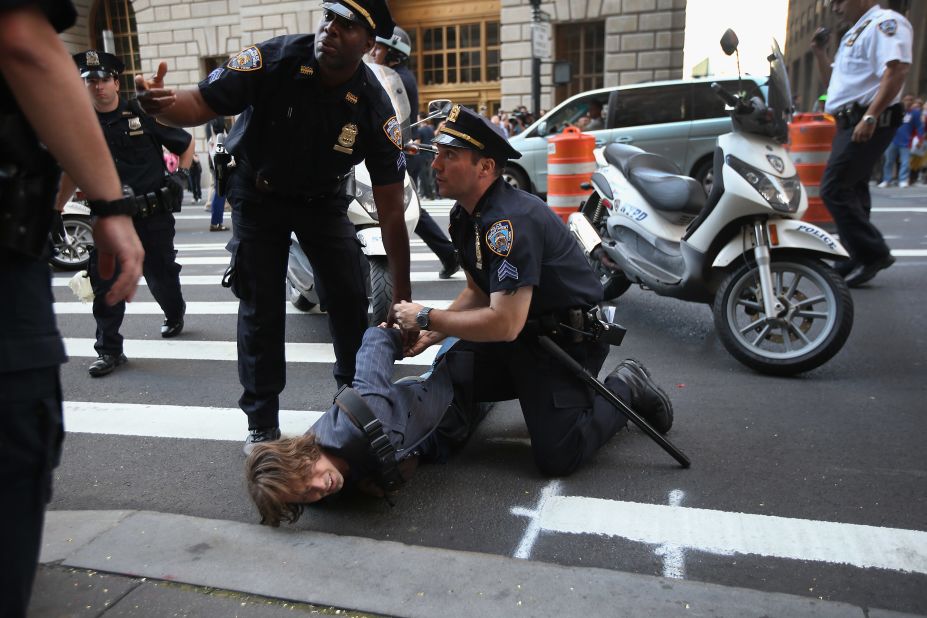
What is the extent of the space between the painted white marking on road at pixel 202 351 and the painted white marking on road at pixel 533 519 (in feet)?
6.28

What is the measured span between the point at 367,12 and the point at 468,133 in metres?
0.56

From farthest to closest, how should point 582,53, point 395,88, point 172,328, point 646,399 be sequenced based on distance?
point 582,53
point 395,88
point 172,328
point 646,399

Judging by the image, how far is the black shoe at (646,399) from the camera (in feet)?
10.6

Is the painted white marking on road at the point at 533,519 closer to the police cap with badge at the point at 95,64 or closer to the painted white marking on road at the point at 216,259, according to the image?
the police cap with badge at the point at 95,64

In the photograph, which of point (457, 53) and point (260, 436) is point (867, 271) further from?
point (457, 53)

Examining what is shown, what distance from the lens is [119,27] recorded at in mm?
25781

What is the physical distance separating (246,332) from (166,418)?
3.55ft

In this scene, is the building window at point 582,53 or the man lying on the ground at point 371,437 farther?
the building window at point 582,53

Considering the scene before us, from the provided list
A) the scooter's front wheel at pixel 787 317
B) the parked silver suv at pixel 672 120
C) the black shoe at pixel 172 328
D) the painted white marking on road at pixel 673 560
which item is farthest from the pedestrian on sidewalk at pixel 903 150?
the painted white marking on road at pixel 673 560

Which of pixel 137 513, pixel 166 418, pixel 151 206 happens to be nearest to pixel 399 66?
pixel 151 206

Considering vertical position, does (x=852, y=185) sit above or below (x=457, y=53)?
below

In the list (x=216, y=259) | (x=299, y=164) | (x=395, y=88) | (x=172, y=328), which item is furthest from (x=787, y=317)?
(x=216, y=259)

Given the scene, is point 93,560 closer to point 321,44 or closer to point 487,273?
point 487,273

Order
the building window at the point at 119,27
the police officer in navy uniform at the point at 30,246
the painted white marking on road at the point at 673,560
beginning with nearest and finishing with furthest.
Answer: the police officer in navy uniform at the point at 30,246
the painted white marking on road at the point at 673,560
the building window at the point at 119,27
